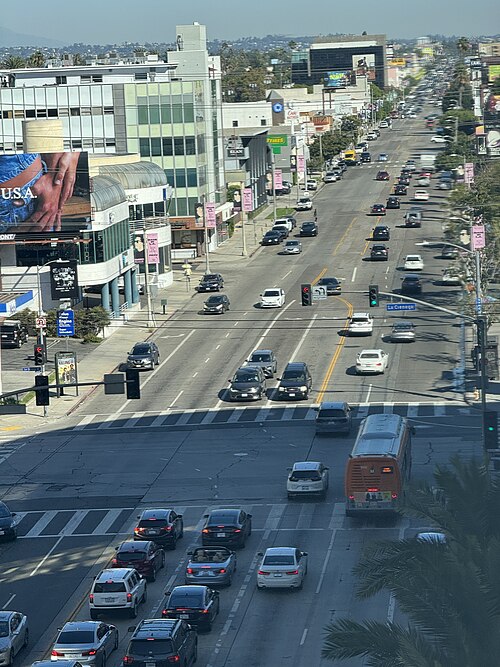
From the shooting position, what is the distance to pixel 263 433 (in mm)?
63781

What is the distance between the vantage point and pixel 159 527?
1844 inches

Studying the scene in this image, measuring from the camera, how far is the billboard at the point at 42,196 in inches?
3516

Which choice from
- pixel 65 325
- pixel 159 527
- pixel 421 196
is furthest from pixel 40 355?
pixel 421 196

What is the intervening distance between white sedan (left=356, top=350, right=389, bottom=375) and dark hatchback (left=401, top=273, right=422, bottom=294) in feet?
70.8

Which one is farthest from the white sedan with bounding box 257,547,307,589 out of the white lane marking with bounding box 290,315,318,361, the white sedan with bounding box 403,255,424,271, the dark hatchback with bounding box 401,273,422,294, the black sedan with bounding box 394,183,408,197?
the black sedan with bounding box 394,183,408,197

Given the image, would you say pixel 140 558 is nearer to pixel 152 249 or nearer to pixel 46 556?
pixel 46 556

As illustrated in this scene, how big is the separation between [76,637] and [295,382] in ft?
116

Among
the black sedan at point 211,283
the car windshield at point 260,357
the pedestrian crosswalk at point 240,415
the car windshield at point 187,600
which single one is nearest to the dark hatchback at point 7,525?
the car windshield at point 187,600

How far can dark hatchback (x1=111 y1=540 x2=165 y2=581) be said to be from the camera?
43344mm

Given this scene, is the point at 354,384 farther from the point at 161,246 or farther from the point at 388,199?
the point at 388,199

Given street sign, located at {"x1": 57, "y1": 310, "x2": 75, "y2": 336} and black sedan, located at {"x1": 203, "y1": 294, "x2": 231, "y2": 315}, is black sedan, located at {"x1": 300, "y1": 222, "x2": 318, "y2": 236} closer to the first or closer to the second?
black sedan, located at {"x1": 203, "y1": 294, "x2": 231, "y2": 315}

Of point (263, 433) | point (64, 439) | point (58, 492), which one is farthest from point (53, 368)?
point (58, 492)

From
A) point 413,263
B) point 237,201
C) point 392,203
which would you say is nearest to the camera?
point 413,263

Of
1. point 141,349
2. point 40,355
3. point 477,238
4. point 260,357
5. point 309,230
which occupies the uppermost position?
point 477,238
